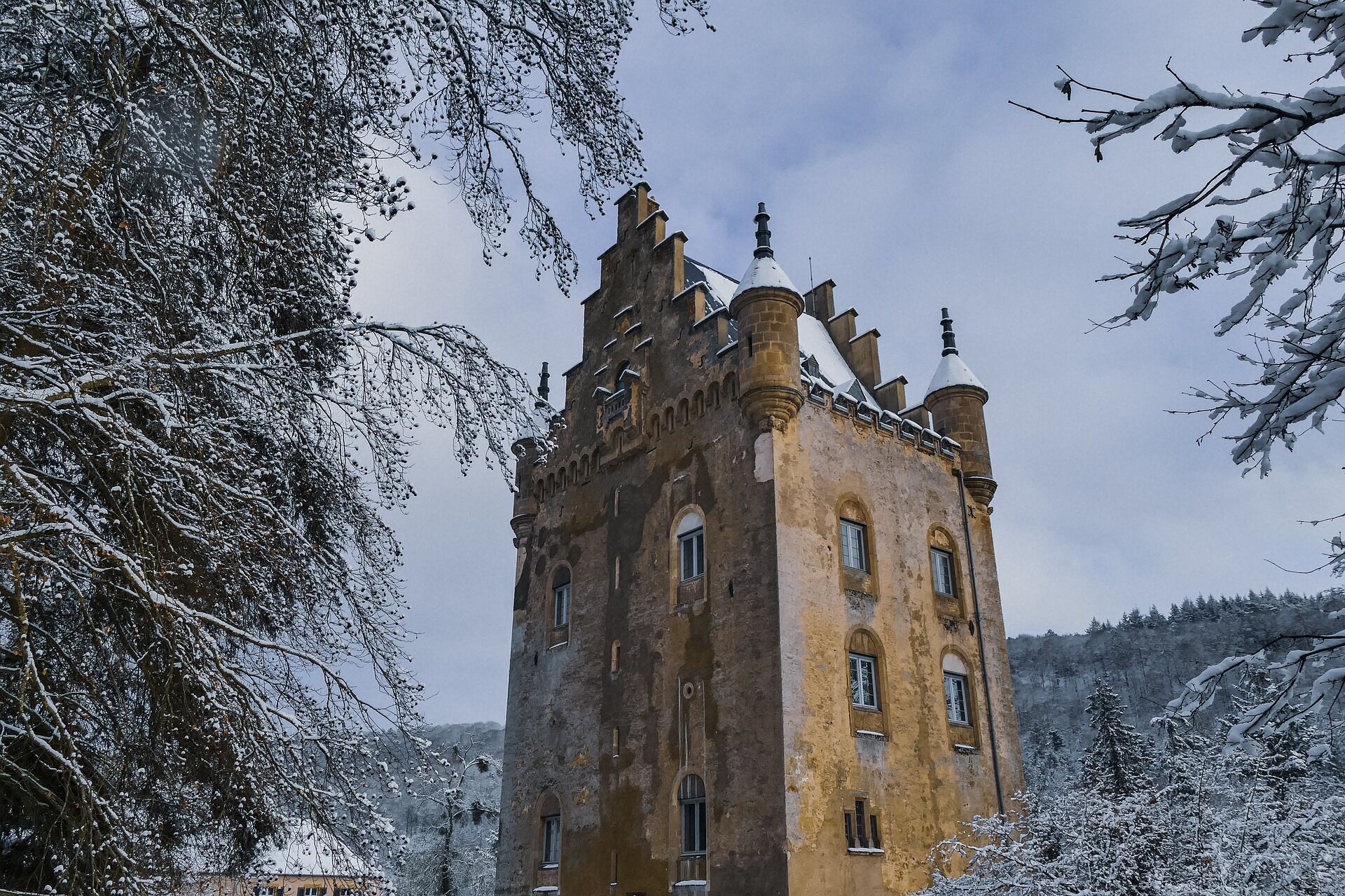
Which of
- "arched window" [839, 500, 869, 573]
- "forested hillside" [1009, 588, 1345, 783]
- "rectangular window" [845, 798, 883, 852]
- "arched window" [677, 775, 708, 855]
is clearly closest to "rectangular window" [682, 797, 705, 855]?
"arched window" [677, 775, 708, 855]

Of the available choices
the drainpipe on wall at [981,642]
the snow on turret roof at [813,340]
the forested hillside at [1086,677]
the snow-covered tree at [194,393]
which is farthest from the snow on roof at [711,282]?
the forested hillside at [1086,677]

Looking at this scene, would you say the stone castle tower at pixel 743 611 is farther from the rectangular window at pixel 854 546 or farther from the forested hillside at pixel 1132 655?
the forested hillside at pixel 1132 655

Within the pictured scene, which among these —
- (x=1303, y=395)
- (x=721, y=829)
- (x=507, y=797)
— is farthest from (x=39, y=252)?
(x=507, y=797)

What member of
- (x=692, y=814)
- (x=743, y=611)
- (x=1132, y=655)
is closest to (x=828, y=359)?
(x=743, y=611)

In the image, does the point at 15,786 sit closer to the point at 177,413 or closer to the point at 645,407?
the point at 177,413

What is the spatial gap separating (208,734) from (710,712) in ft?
47.5

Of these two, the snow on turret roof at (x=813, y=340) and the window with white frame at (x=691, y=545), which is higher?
the snow on turret roof at (x=813, y=340)

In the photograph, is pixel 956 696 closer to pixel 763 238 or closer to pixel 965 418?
pixel 965 418

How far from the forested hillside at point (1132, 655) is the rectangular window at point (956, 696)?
272ft

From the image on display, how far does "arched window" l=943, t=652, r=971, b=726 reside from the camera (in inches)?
850

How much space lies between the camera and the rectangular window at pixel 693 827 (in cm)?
1848

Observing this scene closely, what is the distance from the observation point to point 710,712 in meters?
19.1

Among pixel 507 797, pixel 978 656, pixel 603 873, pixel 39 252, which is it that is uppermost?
pixel 978 656

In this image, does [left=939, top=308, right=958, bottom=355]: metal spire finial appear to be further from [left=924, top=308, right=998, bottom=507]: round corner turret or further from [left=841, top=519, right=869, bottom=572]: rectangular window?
[left=841, top=519, right=869, bottom=572]: rectangular window
